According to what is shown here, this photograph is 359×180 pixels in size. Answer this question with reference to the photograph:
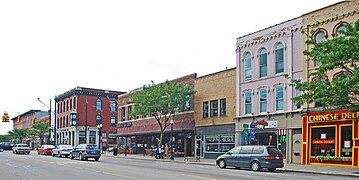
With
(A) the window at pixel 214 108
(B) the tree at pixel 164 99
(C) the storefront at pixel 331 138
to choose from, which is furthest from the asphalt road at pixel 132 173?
(B) the tree at pixel 164 99

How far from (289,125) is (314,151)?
286 cm

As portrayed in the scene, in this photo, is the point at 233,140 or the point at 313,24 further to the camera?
the point at 233,140

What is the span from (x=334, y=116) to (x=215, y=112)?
15043 millimetres

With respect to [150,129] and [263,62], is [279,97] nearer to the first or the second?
[263,62]

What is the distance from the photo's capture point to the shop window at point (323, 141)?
35344 millimetres

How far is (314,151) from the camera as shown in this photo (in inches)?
1443

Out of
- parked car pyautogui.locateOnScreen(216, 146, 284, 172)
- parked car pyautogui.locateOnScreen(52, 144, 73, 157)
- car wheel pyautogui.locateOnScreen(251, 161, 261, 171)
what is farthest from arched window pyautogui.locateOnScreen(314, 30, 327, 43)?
parked car pyautogui.locateOnScreen(52, 144, 73, 157)

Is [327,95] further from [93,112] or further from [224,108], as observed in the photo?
[93,112]

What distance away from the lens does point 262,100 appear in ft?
137

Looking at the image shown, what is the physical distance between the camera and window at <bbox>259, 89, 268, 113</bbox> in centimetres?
4156

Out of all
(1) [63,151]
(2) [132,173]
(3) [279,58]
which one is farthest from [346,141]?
(1) [63,151]

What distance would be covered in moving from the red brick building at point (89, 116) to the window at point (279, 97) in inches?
1930

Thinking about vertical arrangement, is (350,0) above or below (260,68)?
above

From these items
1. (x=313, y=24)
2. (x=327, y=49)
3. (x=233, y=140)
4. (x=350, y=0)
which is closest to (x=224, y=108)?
(x=233, y=140)
